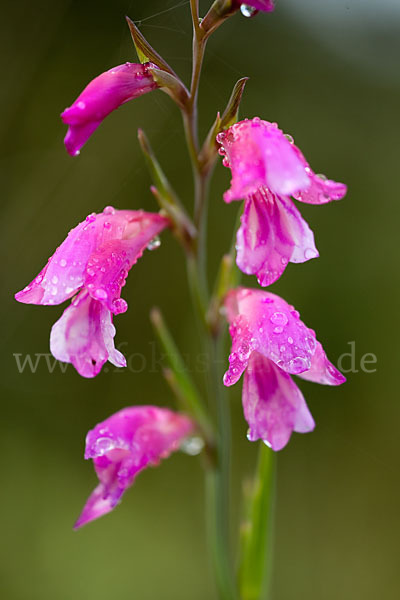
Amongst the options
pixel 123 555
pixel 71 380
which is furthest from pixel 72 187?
pixel 123 555

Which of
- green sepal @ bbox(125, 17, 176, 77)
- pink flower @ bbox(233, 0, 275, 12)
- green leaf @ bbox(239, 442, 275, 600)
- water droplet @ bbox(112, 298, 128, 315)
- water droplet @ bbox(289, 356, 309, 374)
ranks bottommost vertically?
green leaf @ bbox(239, 442, 275, 600)

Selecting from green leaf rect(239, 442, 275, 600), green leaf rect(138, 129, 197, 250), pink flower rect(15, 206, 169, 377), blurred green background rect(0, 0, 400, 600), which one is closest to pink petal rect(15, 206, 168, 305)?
pink flower rect(15, 206, 169, 377)

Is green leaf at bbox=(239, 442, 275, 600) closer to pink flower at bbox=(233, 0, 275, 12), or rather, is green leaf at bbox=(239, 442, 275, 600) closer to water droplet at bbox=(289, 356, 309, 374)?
water droplet at bbox=(289, 356, 309, 374)

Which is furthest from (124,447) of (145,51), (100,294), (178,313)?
(178,313)

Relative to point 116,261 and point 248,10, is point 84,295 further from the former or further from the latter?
point 248,10

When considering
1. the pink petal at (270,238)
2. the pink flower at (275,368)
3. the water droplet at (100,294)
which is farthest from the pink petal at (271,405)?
the water droplet at (100,294)

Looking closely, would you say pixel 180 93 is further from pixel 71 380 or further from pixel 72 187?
pixel 71 380
